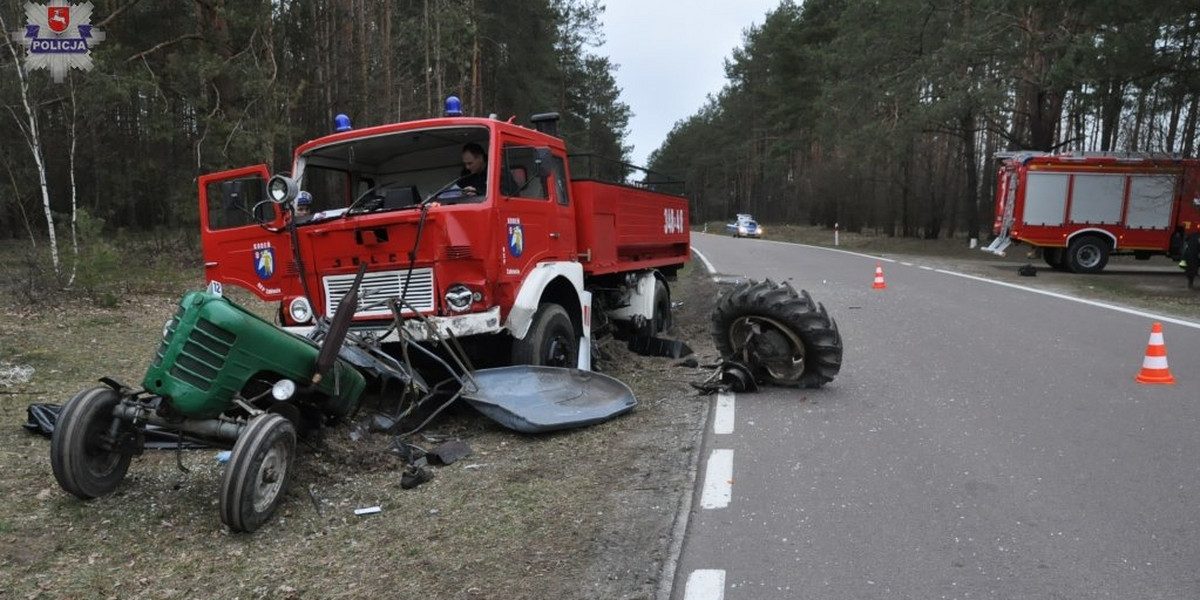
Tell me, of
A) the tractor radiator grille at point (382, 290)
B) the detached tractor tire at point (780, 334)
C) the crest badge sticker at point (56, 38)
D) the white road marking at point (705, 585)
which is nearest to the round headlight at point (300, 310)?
the tractor radiator grille at point (382, 290)

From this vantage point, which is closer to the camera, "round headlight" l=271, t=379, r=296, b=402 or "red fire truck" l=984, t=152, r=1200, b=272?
"round headlight" l=271, t=379, r=296, b=402

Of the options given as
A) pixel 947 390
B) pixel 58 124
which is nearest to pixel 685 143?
pixel 58 124

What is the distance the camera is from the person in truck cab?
236 inches

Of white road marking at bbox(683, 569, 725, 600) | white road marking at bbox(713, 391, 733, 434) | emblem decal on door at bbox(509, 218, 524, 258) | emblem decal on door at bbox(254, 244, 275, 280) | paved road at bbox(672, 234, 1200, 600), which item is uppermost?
emblem decal on door at bbox(509, 218, 524, 258)

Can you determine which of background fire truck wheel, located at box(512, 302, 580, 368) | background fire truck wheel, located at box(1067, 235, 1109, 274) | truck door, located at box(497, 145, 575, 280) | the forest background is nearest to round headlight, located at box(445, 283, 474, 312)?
truck door, located at box(497, 145, 575, 280)

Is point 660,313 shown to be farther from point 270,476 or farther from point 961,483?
point 270,476

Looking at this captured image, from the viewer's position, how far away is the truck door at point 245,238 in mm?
5898

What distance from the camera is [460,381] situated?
5375 millimetres

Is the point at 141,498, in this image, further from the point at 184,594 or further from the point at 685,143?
the point at 685,143

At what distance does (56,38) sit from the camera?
13180 millimetres

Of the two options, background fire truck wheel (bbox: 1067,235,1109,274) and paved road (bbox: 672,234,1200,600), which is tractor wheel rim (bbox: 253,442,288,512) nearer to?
paved road (bbox: 672,234,1200,600)

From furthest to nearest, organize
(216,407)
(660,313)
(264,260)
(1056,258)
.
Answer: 1. (1056,258)
2. (660,313)
3. (264,260)
4. (216,407)

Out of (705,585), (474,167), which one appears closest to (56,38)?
(474,167)

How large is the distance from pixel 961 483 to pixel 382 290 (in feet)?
13.2
